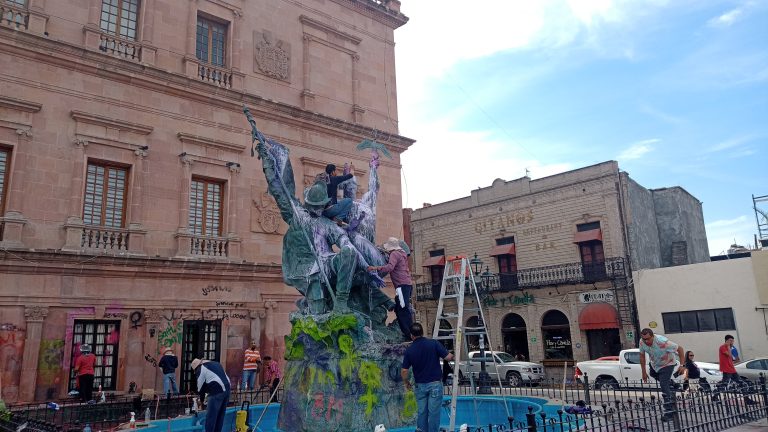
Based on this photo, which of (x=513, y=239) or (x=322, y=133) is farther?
(x=513, y=239)

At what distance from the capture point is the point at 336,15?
22.2 metres

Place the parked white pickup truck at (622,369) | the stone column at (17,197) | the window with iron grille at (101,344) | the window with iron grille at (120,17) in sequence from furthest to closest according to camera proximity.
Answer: the window with iron grille at (120,17) → the parked white pickup truck at (622,369) → the window with iron grille at (101,344) → the stone column at (17,197)

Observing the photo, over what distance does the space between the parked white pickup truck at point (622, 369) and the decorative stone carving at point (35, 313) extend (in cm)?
1400

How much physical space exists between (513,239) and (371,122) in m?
11.7

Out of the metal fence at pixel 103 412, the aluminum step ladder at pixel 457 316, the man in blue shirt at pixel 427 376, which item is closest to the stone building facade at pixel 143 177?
the metal fence at pixel 103 412

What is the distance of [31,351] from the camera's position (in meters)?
13.5

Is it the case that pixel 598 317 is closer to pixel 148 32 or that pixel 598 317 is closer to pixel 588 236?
pixel 588 236

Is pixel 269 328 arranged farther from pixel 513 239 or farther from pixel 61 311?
pixel 513 239

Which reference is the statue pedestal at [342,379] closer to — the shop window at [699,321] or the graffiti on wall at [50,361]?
the graffiti on wall at [50,361]

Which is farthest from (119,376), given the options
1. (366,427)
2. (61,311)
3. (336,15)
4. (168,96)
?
(336,15)

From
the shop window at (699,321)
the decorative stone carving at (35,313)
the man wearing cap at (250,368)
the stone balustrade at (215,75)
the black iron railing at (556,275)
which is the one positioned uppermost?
the stone balustrade at (215,75)

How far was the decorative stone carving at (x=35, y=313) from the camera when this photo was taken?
13.5 meters

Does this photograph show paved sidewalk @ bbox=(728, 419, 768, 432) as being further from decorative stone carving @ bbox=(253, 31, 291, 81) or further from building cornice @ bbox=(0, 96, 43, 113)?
decorative stone carving @ bbox=(253, 31, 291, 81)

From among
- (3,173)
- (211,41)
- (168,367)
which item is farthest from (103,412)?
(211,41)
